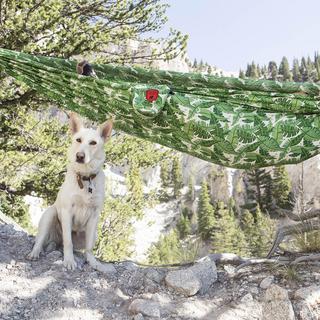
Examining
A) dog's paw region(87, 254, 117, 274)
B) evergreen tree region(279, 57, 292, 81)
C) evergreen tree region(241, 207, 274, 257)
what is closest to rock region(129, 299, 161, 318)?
dog's paw region(87, 254, 117, 274)

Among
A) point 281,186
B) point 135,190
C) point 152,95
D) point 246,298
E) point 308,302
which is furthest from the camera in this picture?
point 281,186

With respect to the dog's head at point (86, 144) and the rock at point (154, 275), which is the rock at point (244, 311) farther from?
the dog's head at point (86, 144)

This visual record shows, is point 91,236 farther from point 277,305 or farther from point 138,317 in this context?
point 277,305

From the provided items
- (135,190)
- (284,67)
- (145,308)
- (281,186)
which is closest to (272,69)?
(284,67)

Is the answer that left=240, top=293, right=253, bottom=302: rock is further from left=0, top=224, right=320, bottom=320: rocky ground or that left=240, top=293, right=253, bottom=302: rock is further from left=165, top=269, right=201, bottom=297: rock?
left=165, top=269, right=201, bottom=297: rock

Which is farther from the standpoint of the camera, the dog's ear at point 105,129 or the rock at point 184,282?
the dog's ear at point 105,129

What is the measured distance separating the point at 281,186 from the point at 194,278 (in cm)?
4063

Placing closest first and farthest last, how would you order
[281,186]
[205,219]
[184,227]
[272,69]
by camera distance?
[281,186], [205,219], [184,227], [272,69]

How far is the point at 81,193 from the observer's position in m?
3.00

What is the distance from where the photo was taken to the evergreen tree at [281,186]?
133 feet

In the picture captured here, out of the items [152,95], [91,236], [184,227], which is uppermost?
[152,95]

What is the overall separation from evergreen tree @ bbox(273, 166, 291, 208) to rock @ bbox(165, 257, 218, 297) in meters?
38.7

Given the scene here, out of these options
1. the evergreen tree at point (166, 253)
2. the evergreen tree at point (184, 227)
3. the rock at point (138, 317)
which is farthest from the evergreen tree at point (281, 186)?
the rock at point (138, 317)

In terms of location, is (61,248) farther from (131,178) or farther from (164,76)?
(131,178)
